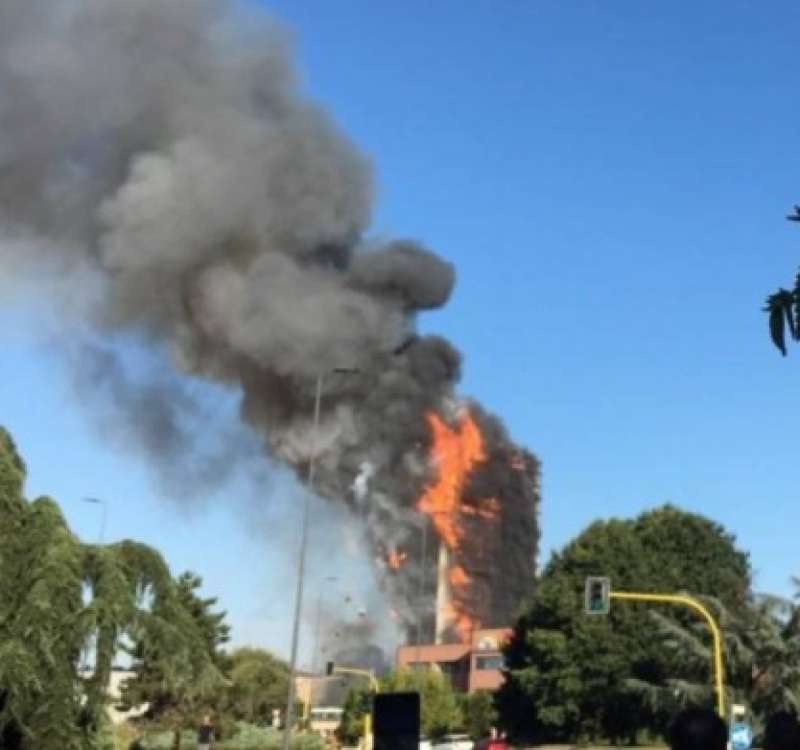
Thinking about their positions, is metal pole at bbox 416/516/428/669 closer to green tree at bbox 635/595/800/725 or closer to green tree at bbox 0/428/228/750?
green tree at bbox 635/595/800/725

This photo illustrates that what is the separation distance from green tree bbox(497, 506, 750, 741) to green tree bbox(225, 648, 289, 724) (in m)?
24.5

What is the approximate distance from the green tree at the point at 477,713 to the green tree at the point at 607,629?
780cm

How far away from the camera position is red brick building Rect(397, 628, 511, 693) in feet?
339

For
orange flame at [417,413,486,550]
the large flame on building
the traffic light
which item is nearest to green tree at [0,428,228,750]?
the traffic light

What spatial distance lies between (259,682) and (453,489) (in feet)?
84.3

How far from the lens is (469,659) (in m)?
108

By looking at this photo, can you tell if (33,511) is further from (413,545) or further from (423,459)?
(413,545)

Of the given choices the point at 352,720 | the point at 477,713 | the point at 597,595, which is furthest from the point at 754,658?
the point at 352,720

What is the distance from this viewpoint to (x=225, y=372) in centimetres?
6769

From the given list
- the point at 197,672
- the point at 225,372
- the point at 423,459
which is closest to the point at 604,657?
the point at 423,459

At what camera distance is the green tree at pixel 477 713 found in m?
81.3

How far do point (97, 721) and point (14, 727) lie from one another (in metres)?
1.51

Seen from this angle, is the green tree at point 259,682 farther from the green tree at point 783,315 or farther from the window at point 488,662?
the green tree at point 783,315

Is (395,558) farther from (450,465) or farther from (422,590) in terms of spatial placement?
(422,590)
